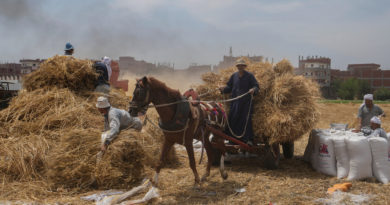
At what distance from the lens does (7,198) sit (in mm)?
4645

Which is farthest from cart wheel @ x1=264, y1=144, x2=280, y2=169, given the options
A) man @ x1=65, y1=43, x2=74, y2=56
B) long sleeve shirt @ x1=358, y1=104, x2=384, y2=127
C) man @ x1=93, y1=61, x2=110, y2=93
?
man @ x1=65, y1=43, x2=74, y2=56

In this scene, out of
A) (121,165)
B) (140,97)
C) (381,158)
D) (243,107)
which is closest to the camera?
(140,97)

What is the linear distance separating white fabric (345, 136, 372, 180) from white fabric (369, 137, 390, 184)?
9cm

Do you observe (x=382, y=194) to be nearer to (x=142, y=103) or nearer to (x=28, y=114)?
(x=142, y=103)

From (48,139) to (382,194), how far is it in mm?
5717

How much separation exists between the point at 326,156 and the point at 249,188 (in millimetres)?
1863

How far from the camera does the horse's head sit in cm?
466

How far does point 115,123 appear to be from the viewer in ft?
17.1

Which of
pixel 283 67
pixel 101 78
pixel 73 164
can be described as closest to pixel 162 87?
pixel 73 164

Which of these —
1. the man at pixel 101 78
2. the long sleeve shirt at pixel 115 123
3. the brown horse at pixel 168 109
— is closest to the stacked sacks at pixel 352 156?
the brown horse at pixel 168 109

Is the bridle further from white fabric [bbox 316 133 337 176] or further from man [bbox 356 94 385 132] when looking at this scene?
man [bbox 356 94 385 132]

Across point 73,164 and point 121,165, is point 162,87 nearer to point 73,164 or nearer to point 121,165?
point 121,165

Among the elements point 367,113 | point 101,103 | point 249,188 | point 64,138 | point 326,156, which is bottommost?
point 249,188

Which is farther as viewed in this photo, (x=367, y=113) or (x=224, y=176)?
(x=367, y=113)
